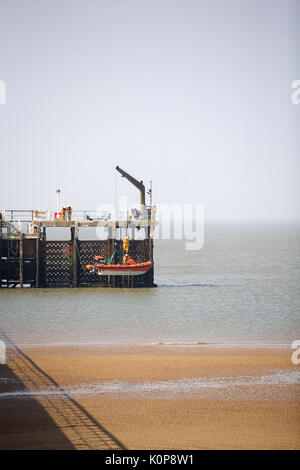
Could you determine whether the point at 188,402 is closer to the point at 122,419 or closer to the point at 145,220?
the point at 122,419

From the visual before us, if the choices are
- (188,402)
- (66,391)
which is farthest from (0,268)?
(188,402)

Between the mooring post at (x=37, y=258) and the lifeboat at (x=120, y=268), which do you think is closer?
the lifeboat at (x=120, y=268)

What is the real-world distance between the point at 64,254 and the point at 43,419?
23.3 meters

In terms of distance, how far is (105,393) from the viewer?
1605cm

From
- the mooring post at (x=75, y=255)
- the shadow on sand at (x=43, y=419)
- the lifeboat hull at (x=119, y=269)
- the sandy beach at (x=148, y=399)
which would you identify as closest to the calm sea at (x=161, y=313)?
the mooring post at (x=75, y=255)

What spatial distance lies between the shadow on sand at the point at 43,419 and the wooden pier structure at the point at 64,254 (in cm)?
1901

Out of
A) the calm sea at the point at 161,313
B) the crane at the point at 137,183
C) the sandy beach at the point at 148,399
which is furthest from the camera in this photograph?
the crane at the point at 137,183

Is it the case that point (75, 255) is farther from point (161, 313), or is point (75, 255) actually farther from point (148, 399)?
point (148, 399)

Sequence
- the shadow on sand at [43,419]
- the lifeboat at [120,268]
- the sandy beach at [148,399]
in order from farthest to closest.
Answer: the lifeboat at [120,268]
the sandy beach at [148,399]
the shadow on sand at [43,419]

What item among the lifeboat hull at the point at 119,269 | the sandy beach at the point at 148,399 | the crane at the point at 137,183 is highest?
the crane at the point at 137,183

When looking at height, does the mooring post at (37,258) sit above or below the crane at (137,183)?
below

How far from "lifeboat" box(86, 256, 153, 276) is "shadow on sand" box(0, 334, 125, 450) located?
59.8ft

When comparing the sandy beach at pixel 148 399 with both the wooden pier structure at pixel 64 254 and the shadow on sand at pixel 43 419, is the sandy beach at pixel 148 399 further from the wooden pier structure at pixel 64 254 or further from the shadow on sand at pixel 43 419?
the wooden pier structure at pixel 64 254

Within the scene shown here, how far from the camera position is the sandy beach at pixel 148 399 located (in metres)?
12.9
